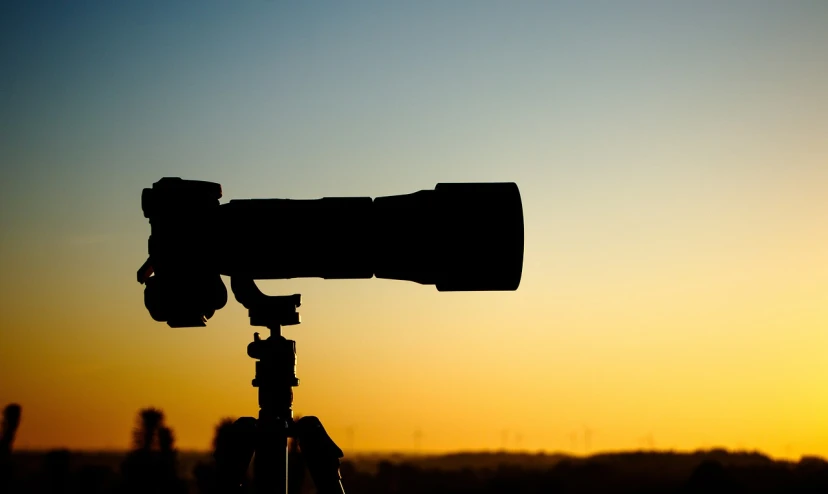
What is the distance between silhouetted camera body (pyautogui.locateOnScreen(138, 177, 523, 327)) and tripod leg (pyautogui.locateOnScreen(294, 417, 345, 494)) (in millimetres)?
833

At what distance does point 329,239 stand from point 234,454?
1180 millimetres

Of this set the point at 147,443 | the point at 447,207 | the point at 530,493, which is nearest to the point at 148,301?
the point at 447,207

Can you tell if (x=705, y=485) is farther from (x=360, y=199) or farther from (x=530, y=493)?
(x=360, y=199)

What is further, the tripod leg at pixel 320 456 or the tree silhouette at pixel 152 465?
the tree silhouette at pixel 152 465

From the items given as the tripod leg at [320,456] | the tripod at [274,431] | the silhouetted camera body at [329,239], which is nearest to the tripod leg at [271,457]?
the tripod at [274,431]

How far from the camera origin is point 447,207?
446cm

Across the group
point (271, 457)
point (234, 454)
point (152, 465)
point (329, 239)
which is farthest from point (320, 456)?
point (152, 465)

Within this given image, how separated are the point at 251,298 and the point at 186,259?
1.31 ft

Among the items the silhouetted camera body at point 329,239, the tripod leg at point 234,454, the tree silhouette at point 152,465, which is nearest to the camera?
the tripod leg at point 234,454

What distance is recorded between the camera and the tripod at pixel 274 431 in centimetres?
420

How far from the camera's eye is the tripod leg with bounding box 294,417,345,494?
427 centimetres

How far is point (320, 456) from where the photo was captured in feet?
14.0

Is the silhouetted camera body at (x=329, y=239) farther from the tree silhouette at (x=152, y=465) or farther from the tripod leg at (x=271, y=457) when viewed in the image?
the tree silhouette at (x=152, y=465)

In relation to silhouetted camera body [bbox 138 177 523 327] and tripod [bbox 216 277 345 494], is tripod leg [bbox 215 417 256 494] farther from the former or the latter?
silhouetted camera body [bbox 138 177 523 327]
